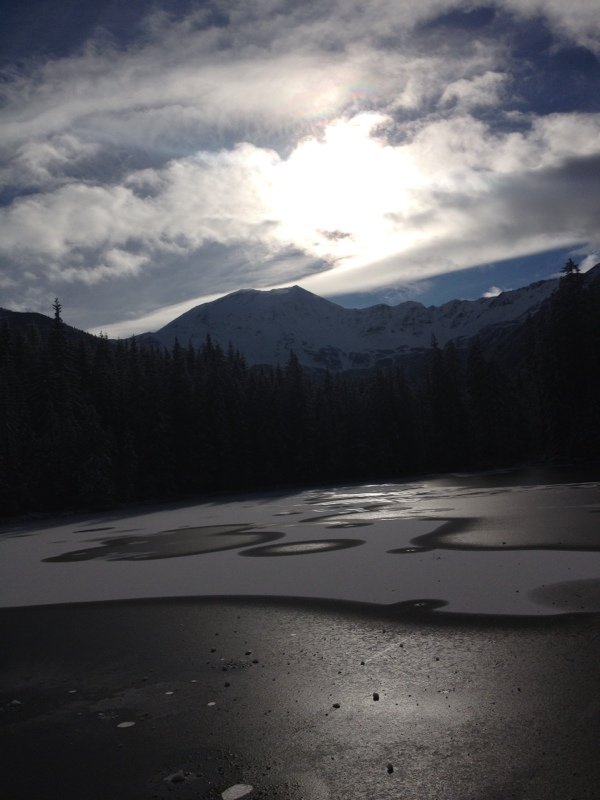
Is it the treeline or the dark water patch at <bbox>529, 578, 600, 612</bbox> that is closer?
the dark water patch at <bbox>529, 578, 600, 612</bbox>

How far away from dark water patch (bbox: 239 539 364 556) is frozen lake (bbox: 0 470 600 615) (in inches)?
3.0

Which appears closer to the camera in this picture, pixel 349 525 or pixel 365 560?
pixel 365 560

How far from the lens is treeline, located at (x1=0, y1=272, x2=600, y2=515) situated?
59188mm

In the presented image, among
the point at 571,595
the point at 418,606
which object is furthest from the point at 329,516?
the point at 571,595

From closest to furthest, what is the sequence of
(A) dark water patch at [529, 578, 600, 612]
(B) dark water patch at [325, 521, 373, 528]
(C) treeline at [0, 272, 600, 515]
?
(A) dark water patch at [529, 578, 600, 612] < (B) dark water patch at [325, 521, 373, 528] < (C) treeline at [0, 272, 600, 515]

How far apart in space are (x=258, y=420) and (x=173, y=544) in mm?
53735

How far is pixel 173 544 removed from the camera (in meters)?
25.2

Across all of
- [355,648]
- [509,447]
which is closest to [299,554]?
[355,648]

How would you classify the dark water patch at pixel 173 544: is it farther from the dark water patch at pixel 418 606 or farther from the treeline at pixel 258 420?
the treeline at pixel 258 420

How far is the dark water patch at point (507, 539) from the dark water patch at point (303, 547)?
2.41 meters

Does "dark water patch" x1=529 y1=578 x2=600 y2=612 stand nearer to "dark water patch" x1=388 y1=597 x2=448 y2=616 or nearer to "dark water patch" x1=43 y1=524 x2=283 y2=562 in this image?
"dark water patch" x1=388 y1=597 x2=448 y2=616

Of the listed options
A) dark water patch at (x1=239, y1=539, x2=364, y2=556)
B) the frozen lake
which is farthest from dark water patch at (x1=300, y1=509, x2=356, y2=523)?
dark water patch at (x1=239, y1=539, x2=364, y2=556)

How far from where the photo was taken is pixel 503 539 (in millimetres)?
18703

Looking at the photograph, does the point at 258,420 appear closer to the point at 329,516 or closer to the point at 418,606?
the point at 329,516
